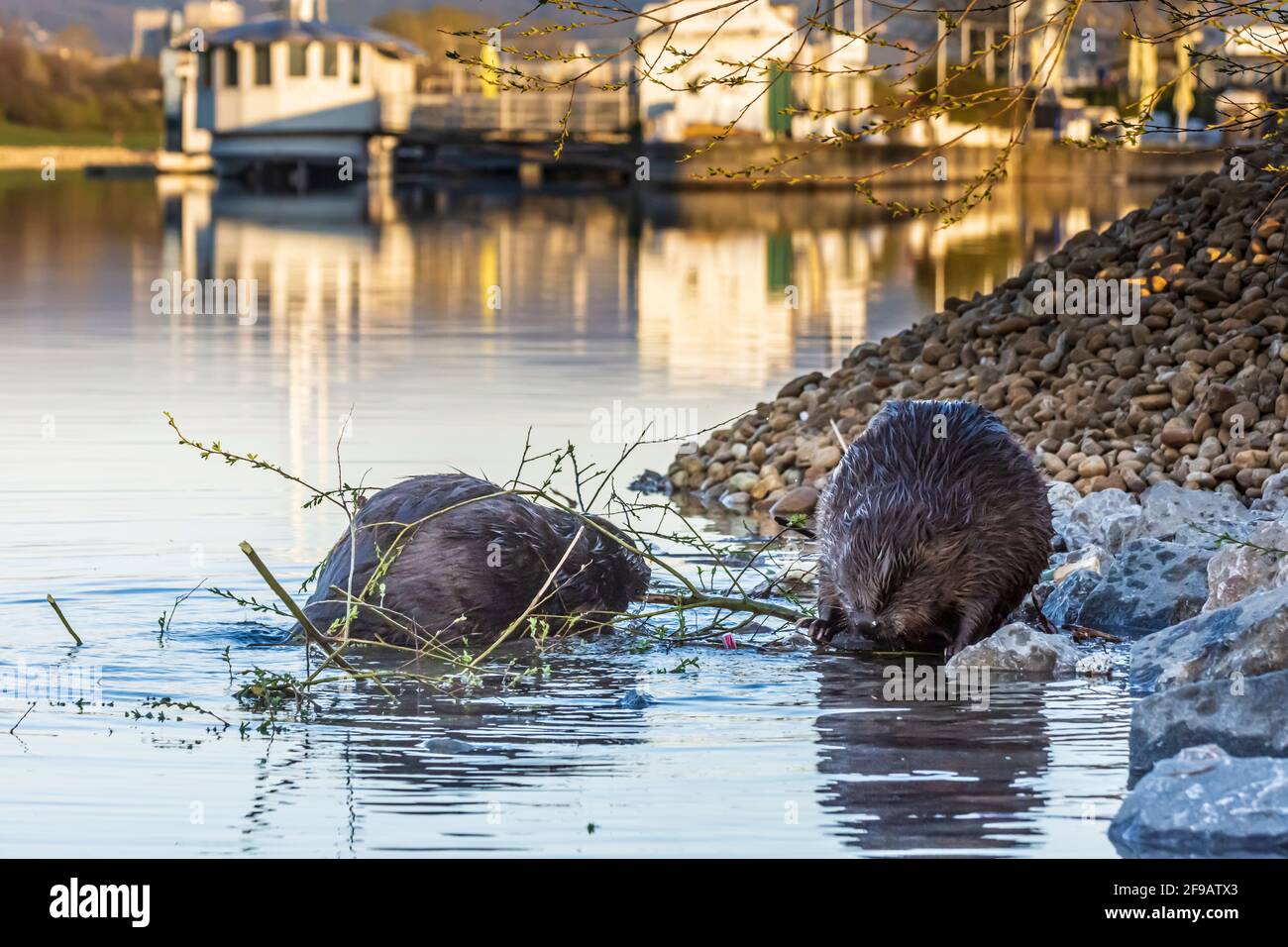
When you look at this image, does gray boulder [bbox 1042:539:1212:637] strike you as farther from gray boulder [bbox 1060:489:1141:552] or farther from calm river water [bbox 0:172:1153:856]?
calm river water [bbox 0:172:1153:856]

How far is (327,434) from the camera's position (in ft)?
50.4

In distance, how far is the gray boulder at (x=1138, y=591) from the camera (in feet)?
31.0

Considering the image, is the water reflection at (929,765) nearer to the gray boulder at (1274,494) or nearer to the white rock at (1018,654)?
the white rock at (1018,654)

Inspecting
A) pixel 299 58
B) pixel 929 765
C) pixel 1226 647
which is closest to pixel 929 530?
pixel 1226 647

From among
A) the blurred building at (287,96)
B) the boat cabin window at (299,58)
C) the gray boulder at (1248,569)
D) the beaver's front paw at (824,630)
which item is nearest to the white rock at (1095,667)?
the gray boulder at (1248,569)

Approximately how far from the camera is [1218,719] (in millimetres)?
6840

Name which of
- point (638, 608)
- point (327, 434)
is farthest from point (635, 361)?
point (638, 608)

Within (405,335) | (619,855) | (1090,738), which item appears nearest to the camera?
(619,855)

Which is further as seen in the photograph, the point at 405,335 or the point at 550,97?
the point at 550,97

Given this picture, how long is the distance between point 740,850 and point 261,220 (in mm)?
47489

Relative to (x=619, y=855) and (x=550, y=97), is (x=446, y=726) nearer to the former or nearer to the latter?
(x=619, y=855)

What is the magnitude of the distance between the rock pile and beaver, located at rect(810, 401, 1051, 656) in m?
3.96

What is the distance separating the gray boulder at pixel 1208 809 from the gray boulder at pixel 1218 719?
572mm

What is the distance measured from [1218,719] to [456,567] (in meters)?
3.31
